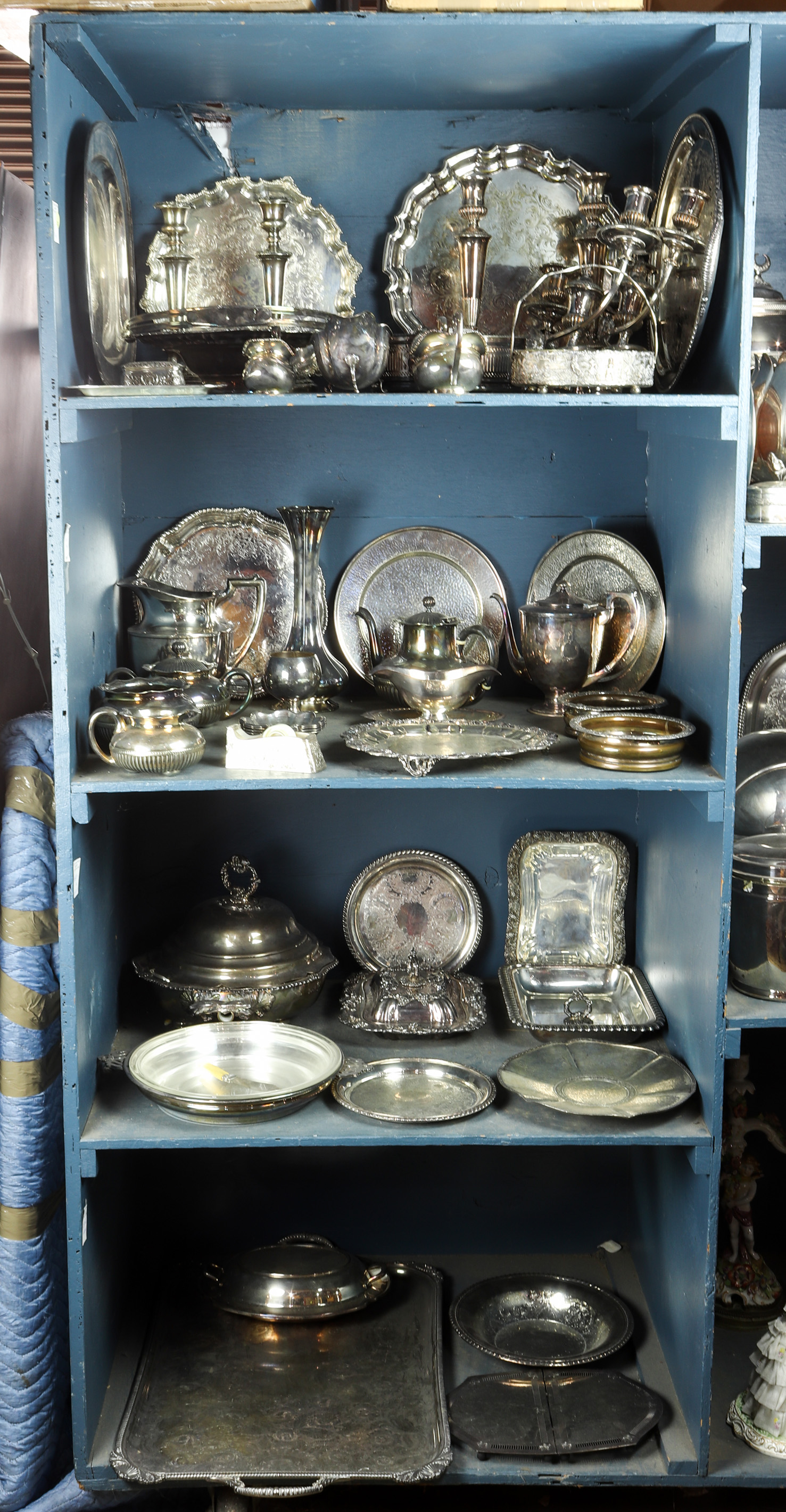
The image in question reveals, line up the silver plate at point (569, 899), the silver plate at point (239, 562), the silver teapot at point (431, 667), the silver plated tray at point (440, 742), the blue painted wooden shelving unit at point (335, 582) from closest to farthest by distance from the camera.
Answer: the blue painted wooden shelving unit at point (335, 582)
the silver plated tray at point (440, 742)
the silver teapot at point (431, 667)
the silver plate at point (239, 562)
the silver plate at point (569, 899)

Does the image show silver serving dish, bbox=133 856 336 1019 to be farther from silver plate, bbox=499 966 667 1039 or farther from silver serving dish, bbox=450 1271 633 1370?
silver serving dish, bbox=450 1271 633 1370

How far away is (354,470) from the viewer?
2.57 m

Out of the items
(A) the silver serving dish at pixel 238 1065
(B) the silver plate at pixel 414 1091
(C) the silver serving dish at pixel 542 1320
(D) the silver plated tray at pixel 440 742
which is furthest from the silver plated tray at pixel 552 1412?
(D) the silver plated tray at pixel 440 742

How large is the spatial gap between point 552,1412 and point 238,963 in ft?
3.12

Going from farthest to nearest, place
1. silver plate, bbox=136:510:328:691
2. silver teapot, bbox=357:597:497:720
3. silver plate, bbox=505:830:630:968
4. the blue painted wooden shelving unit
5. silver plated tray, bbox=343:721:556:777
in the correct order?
silver plate, bbox=505:830:630:968 → silver plate, bbox=136:510:328:691 → silver teapot, bbox=357:597:497:720 → silver plated tray, bbox=343:721:556:777 → the blue painted wooden shelving unit

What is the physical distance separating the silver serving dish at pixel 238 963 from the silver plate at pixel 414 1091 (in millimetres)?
190

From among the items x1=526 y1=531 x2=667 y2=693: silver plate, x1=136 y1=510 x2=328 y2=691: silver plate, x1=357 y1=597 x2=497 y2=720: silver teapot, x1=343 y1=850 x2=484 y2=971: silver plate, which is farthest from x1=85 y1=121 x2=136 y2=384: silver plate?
x1=343 y1=850 x2=484 y2=971: silver plate

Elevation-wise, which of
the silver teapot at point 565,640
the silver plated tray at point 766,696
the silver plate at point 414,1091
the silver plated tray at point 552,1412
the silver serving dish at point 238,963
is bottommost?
the silver plated tray at point 552,1412

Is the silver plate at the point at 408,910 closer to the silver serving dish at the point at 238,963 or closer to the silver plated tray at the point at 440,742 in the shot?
the silver serving dish at the point at 238,963

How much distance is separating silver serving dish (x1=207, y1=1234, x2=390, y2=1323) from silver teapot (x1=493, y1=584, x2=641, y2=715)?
1.15 m

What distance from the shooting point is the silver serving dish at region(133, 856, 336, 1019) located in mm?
2396

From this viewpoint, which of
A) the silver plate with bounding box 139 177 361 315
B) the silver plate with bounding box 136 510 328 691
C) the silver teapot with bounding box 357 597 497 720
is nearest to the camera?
the silver teapot with bounding box 357 597 497 720

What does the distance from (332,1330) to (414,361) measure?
1.76m

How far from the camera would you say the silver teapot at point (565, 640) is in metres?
2.37
